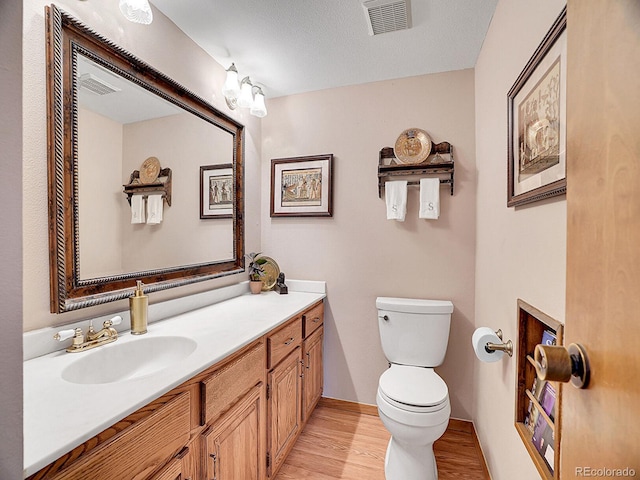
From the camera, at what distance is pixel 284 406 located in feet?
5.32

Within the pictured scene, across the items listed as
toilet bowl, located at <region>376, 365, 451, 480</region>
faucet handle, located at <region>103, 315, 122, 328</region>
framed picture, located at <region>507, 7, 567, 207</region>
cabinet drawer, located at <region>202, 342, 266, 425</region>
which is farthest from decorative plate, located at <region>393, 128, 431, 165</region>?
faucet handle, located at <region>103, 315, 122, 328</region>

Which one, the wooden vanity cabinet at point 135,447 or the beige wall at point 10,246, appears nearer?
the beige wall at point 10,246

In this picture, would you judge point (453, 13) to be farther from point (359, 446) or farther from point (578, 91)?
point (359, 446)

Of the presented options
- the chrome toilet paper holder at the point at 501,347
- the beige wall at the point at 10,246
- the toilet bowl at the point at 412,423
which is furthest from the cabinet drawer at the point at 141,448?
the chrome toilet paper holder at the point at 501,347

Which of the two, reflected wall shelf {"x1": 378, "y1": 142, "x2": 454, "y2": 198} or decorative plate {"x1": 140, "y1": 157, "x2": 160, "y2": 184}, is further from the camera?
reflected wall shelf {"x1": 378, "y1": 142, "x2": 454, "y2": 198}

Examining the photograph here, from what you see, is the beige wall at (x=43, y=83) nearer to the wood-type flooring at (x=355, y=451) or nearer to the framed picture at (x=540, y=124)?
the wood-type flooring at (x=355, y=451)

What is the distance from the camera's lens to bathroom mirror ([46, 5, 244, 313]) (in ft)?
3.57

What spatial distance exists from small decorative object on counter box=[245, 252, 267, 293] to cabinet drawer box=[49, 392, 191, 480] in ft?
4.14

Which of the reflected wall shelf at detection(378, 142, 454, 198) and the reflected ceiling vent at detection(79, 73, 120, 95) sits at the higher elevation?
the reflected ceiling vent at detection(79, 73, 120, 95)

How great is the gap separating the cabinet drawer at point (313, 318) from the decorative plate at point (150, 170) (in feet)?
3.75

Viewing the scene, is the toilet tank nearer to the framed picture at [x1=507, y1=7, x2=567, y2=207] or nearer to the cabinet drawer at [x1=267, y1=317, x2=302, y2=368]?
the cabinet drawer at [x1=267, y1=317, x2=302, y2=368]

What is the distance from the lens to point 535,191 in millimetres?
989

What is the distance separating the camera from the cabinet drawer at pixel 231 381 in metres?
1.02

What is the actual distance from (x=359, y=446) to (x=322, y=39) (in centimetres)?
245
